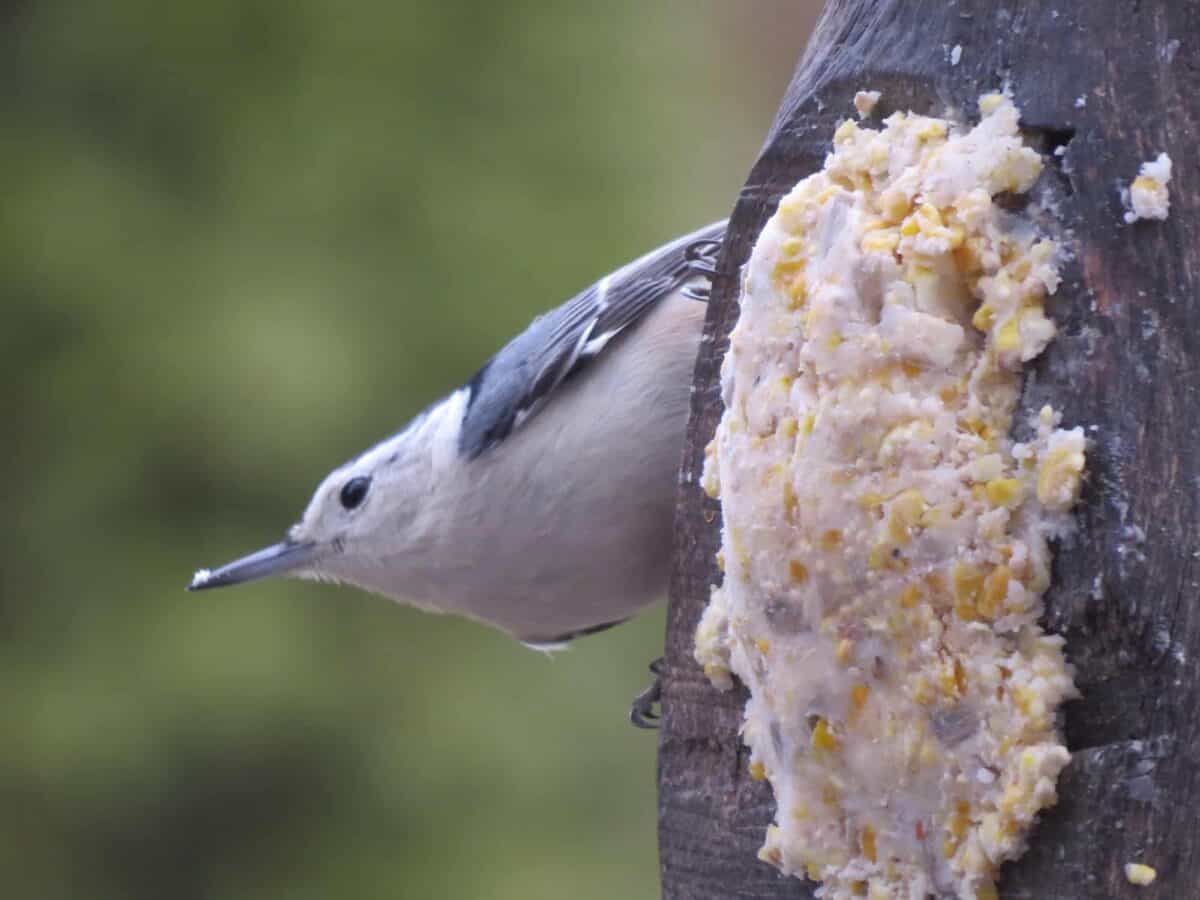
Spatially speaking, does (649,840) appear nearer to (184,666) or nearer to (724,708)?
(184,666)

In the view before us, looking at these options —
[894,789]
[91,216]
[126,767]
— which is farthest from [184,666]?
[894,789]

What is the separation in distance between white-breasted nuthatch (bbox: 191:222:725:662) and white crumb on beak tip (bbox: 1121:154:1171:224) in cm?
108

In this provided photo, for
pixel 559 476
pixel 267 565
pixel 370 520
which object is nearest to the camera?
pixel 559 476

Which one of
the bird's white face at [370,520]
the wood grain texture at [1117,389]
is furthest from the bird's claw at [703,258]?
the wood grain texture at [1117,389]

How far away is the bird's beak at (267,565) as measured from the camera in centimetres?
321

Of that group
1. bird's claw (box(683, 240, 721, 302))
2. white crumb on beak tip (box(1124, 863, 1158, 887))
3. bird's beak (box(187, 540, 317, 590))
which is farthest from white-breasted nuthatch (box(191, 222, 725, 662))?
white crumb on beak tip (box(1124, 863, 1158, 887))

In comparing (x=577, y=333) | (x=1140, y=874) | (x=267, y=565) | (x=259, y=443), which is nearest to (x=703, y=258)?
(x=577, y=333)

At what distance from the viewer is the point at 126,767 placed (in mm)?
4129

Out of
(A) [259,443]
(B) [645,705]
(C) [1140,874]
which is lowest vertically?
(C) [1140,874]

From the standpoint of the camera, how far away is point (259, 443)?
4.26 meters

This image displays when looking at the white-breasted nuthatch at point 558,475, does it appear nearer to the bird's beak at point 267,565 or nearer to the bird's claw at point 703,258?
the bird's claw at point 703,258

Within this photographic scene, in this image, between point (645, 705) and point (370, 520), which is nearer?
point (645, 705)

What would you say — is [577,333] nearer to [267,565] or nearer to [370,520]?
[370,520]

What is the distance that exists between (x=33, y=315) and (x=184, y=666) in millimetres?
1074
